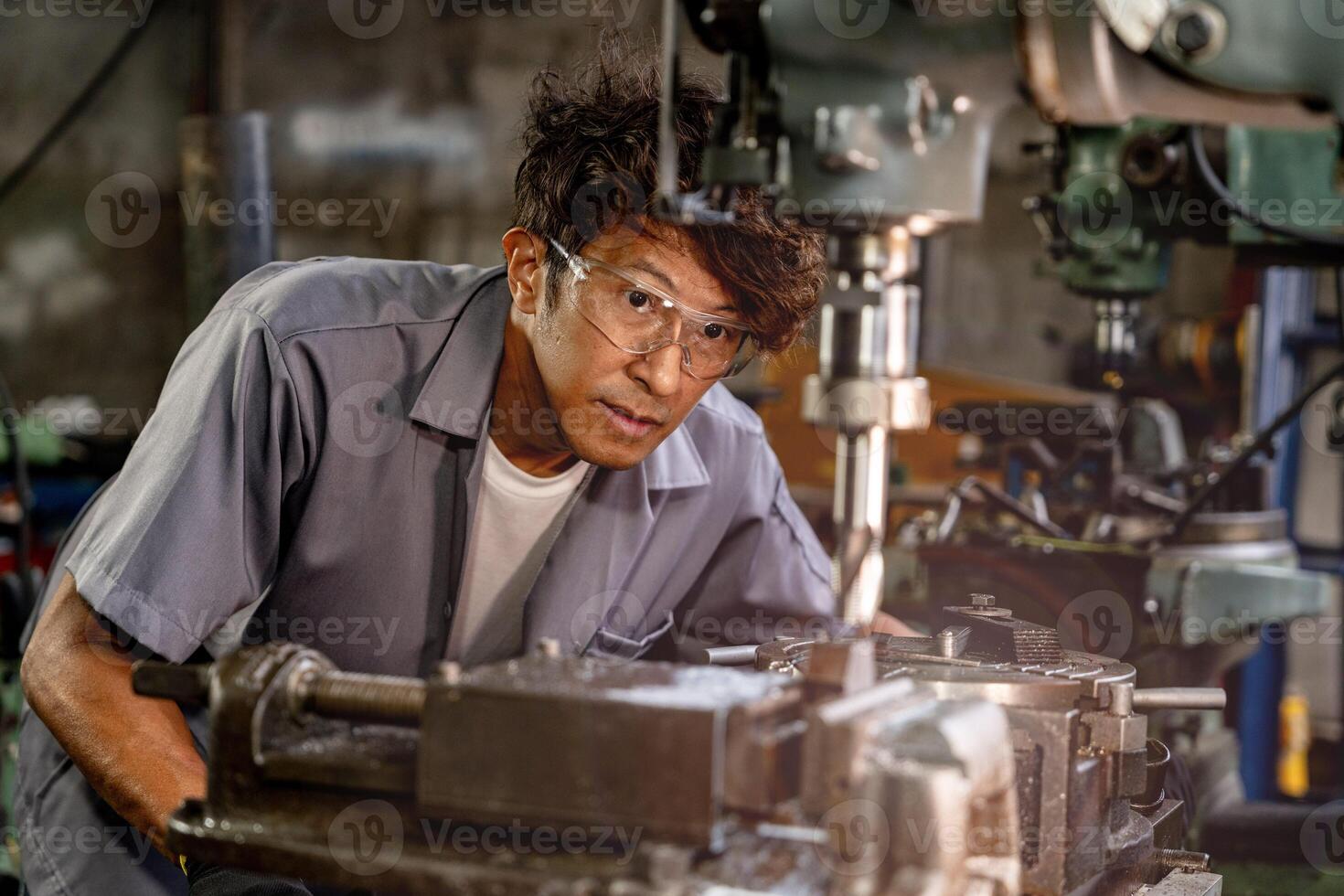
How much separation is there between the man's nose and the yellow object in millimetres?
1953

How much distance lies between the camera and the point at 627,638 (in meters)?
1.65

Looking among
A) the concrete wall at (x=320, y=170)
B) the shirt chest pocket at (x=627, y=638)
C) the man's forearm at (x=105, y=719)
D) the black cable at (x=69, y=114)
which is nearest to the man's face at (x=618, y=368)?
the shirt chest pocket at (x=627, y=638)

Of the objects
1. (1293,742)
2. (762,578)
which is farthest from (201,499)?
(1293,742)

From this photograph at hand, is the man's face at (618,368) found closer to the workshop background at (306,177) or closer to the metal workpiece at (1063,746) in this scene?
the metal workpiece at (1063,746)

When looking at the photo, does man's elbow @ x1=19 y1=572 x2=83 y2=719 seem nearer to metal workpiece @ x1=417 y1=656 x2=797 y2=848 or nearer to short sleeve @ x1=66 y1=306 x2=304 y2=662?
short sleeve @ x1=66 y1=306 x2=304 y2=662

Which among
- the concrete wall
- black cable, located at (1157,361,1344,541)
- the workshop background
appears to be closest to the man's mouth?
black cable, located at (1157,361,1344,541)

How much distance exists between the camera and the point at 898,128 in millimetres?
850

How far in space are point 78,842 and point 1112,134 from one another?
5.43 feet

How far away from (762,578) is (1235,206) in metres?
0.80

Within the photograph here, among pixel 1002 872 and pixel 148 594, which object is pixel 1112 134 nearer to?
pixel 1002 872

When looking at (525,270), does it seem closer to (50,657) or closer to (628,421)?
(628,421)

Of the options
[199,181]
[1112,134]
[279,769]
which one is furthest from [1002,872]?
[199,181]

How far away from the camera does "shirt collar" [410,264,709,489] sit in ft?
4.81

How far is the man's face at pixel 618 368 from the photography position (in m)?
1.33
